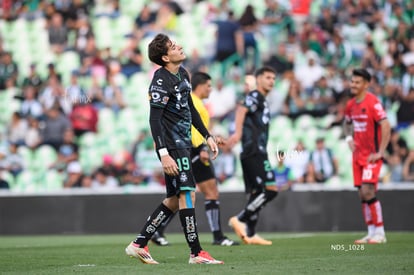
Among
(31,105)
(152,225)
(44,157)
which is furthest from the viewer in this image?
(31,105)

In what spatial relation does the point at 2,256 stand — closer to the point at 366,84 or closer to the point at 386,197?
the point at 366,84

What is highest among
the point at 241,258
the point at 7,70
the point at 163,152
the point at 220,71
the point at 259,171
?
the point at 7,70

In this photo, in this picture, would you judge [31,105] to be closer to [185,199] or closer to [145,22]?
[145,22]

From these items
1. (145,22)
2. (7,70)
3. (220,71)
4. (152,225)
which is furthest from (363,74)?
(7,70)

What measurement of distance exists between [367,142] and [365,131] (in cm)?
16

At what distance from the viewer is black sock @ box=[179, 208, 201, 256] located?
32.1 ft

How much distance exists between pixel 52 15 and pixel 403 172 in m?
10.6

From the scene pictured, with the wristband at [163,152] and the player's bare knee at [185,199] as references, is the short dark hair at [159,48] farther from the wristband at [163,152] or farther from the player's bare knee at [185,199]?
the player's bare knee at [185,199]

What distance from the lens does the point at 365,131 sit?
13812 mm

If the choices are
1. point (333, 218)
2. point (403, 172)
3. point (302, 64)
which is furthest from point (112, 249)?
point (302, 64)

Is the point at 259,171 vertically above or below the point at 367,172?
above

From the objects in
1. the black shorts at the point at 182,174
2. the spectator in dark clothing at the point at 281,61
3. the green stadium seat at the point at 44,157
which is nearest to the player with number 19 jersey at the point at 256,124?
the black shorts at the point at 182,174

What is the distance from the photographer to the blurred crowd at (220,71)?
2008 centimetres

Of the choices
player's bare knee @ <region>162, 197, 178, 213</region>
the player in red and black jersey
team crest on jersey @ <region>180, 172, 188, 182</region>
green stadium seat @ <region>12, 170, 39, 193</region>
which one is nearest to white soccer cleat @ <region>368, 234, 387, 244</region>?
the player in red and black jersey
